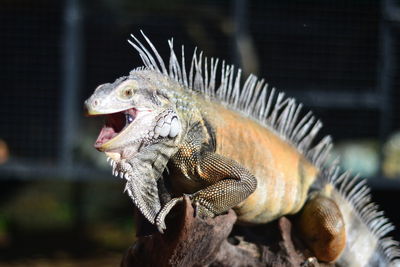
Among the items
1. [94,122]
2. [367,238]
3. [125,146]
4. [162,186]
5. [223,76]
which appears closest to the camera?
[125,146]

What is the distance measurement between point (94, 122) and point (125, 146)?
5491mm

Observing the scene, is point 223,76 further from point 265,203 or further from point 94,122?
point 94,122

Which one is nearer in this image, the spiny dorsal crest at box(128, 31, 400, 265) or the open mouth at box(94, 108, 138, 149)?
the open mouth at box(94, 108, 138, 149)

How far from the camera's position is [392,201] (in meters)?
7.89

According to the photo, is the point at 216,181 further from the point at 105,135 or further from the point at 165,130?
the point at 105,135

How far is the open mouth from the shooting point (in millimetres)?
2762

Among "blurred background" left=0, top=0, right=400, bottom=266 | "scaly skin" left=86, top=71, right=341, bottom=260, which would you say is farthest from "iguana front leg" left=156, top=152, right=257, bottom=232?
"blurred background" left=0, top=0, right=400, bottom=266

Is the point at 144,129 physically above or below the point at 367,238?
above

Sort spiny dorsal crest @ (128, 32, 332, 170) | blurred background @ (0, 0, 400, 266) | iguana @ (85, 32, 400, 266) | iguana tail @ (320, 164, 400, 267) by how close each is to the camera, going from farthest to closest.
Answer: blurred background @ (0, 0, 400, 266) < iguana tail @ (320, 164, 400, 267) < spiny dorsal crest @ (128, 32, 332, 170) < iguana @ (85, 32, 400, 266)

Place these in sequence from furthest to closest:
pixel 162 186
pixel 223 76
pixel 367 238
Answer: pixel 367 238
pixel 223 76
pixel 162 186

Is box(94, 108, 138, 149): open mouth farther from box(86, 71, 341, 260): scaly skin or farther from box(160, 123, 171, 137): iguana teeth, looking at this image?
box(160, 123, 171, 137): iguana teeth

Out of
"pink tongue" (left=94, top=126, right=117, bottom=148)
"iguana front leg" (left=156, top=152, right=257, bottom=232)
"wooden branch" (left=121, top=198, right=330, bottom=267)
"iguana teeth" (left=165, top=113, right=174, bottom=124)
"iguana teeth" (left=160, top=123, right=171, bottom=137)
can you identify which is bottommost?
"wooden branch" (left=121, top=198, right=330, bottom=267)

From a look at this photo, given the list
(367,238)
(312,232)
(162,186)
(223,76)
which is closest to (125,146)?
(162,186)

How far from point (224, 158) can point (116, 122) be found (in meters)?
0.52
